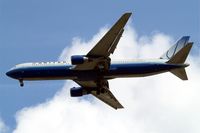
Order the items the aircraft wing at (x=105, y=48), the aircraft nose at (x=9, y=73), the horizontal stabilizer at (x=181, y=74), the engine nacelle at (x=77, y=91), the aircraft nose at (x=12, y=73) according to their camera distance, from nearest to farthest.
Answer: the aircraft wing at (x=105, y=48)
the horizontal stabilizer at (x=181, y=74)
the aircraft nose at (x=12, y=73)
the aircraft nose at (x=9, y=73)
the engine nacelle at (x=77, y=91)

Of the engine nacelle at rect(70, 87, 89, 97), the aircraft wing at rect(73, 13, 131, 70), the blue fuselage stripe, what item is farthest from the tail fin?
the engine nacelle at rect(70, 87, 89, 97)

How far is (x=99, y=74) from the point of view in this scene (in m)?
91.2

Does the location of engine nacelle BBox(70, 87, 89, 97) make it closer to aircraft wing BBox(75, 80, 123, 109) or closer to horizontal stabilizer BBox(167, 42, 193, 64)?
aircraft wing BBox(75, 80, 123, 109)

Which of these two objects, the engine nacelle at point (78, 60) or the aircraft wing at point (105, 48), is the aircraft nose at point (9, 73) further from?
the engine nacelle at point (78, 60)

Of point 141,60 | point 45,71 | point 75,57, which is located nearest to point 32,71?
point 45,71

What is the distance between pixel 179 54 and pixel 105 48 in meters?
9.64

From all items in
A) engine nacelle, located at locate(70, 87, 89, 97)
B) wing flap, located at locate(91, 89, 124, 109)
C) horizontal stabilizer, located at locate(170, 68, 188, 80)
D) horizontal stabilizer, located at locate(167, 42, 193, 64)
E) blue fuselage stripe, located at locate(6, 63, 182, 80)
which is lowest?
wing flap, located at locate(91, 89, 124, 109)

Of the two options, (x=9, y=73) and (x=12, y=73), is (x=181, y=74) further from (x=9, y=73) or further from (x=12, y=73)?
(x=9, y=73)

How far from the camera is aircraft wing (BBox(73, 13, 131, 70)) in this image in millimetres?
82625

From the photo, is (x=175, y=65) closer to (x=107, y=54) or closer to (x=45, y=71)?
(x=107, y=54)

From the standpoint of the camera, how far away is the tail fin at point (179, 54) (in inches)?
3538

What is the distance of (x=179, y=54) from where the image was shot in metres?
90.2

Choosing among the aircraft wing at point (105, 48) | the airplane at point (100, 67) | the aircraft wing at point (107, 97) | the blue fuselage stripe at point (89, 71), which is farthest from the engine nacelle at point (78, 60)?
the aircraft wing at point (107, 97)

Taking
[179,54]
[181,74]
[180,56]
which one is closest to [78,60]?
[179,54]
